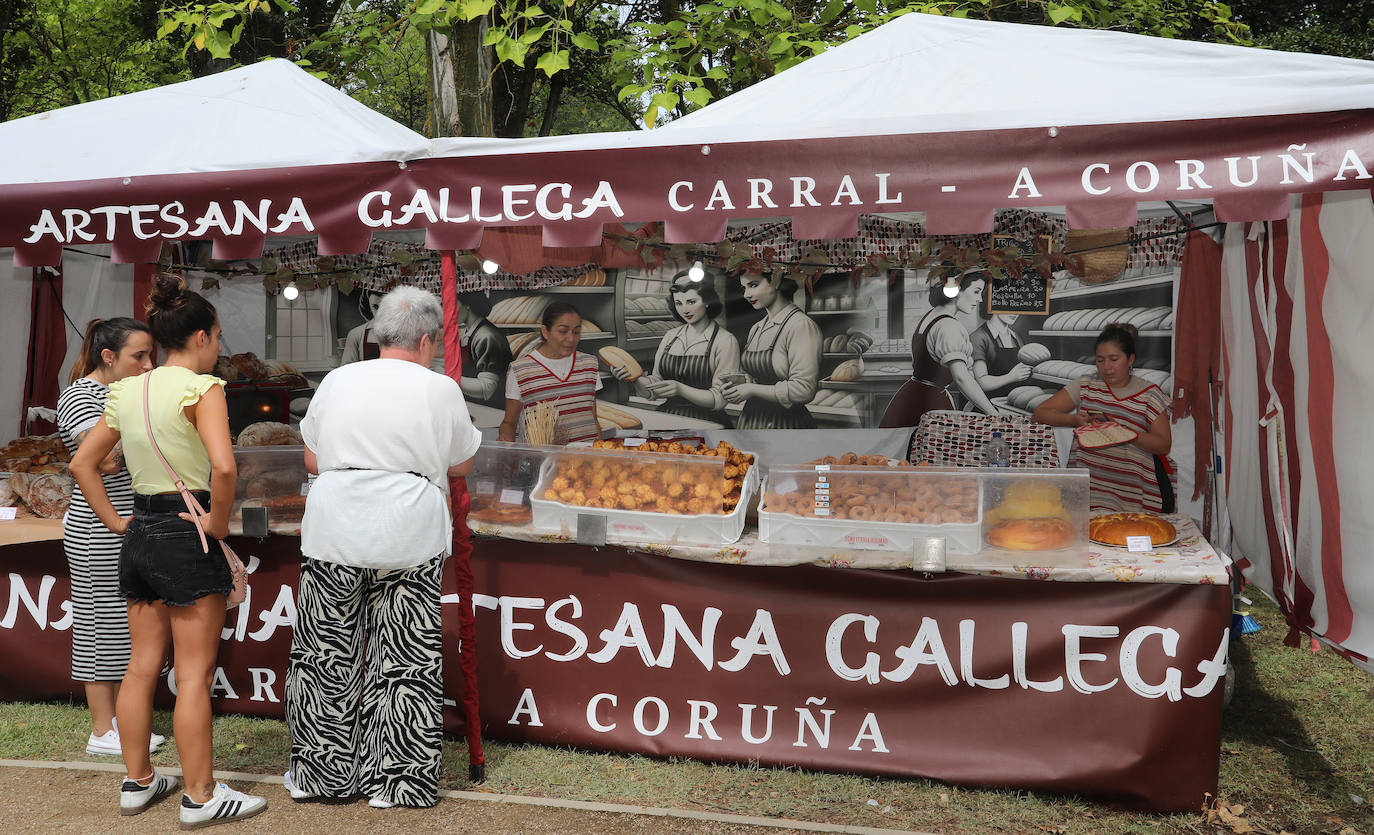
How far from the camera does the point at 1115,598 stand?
3.38 m

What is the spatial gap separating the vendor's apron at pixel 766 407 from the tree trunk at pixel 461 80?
265cm

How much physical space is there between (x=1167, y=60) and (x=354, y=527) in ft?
10.4

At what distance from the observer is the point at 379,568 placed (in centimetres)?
313

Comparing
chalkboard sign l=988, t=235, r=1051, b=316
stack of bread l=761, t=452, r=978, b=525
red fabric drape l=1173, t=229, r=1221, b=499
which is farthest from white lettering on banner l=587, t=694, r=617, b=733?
red fabric drape l=1173, t=229, r=1221, b=499

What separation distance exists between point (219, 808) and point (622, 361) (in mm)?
4126

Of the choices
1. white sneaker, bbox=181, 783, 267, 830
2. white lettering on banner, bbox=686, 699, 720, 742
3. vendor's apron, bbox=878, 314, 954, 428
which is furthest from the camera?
vendor's apron, bbox=878, 314, 954, 428

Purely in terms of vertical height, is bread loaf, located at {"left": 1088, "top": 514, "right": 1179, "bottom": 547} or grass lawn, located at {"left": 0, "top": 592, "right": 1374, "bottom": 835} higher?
bread loaf, located at {"left": 1088, "top": 514, "right": 1179, "bottom": 547}

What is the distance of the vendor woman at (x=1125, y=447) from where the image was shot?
5.28 meters

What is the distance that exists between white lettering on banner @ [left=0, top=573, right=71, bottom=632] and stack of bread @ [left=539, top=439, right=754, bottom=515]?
226cm

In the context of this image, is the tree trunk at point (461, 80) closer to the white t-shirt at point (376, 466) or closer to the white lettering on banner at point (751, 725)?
the white t-shirt at point (376, 466)

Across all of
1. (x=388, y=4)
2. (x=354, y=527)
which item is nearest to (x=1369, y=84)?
(x=354, y=527)

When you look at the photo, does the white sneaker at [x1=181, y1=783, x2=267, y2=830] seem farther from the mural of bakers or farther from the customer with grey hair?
the mural of bakers

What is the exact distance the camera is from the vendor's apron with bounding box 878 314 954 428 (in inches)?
250

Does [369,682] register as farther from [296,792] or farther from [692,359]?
[692,359]
